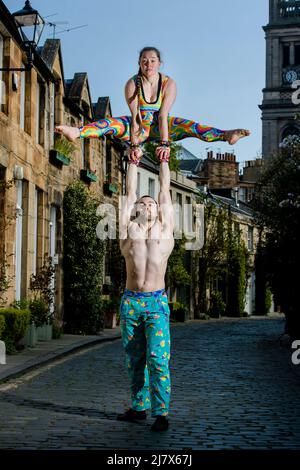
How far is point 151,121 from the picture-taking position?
273 inches

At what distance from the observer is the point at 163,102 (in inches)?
273

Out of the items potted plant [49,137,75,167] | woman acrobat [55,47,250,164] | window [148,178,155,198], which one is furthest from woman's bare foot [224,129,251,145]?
window [148,178,155,198]

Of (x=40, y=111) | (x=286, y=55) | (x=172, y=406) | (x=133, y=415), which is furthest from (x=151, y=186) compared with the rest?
(x=286, y=55)

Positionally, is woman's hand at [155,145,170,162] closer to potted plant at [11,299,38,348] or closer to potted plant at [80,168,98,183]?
potted plant at [11,299,38,348]

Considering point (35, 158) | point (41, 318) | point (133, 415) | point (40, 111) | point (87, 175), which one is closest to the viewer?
point (133, 415)

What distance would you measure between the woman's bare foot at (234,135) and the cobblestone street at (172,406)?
2.52 metres

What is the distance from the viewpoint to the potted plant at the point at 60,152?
22.3 metres

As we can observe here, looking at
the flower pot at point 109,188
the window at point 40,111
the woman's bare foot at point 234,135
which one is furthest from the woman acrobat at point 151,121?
the flower pot at point 109,188

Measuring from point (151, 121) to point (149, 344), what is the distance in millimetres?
2189

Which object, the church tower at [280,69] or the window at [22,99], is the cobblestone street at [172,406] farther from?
the church tower at [280,69]

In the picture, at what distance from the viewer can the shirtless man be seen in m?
7.90

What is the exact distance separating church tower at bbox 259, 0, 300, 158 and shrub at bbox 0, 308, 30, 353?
2918 inches

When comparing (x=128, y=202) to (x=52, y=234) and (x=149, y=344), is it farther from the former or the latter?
(x=52, y=234)
